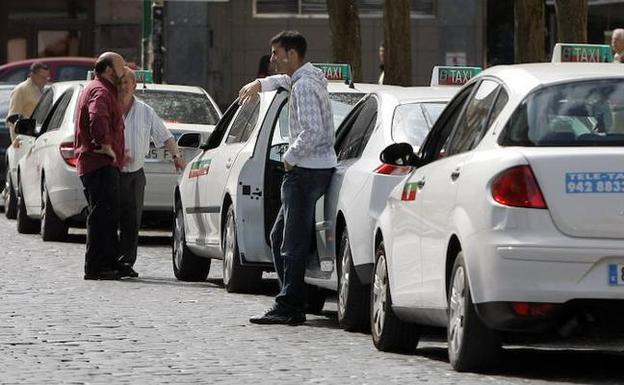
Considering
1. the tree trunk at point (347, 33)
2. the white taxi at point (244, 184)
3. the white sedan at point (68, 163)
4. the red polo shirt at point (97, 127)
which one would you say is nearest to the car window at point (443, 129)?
the white taxi at point (244, 184)

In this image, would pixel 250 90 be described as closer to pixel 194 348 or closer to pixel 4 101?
pixel 194 348

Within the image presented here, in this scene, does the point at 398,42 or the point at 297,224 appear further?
the point at 398,42

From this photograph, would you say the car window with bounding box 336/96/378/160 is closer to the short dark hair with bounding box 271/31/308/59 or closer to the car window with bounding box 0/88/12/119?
the short dark hair with bounding box 271/31/308/59

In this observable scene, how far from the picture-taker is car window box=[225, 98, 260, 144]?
15367 mm

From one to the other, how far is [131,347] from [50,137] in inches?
392

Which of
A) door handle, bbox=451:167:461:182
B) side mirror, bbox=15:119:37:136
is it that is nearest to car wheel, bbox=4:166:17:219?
side mirror, bbox=15:119:37:136

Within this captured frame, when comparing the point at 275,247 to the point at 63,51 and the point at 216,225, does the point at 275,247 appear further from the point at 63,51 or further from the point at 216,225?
the point at 63,51

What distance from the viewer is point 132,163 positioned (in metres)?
17.3

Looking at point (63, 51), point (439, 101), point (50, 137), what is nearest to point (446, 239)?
point (439, 101)

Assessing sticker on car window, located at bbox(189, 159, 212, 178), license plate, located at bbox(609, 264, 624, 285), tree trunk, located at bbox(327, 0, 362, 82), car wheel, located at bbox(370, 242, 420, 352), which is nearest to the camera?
license plate, located at bbox(609, 264, 624, 285)

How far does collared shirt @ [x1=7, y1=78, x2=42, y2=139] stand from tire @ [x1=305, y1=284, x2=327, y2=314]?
13.4 metres

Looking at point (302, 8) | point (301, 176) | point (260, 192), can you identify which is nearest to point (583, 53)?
point (260, 192)

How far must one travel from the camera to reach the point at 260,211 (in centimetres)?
1477

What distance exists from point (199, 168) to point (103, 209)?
2.89 feet
